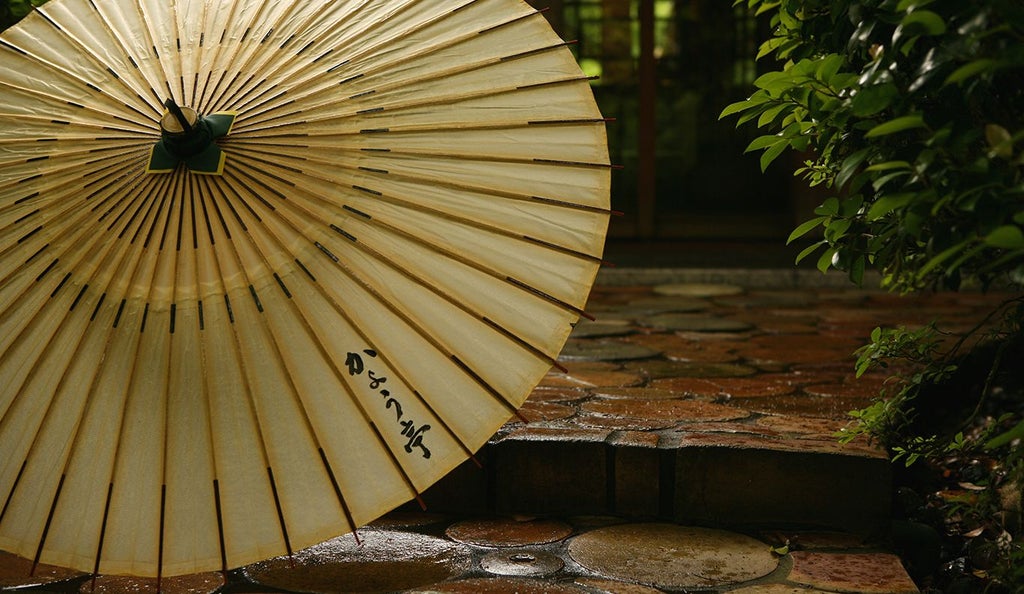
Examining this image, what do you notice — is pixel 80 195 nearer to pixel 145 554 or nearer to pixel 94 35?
pixel 94 35

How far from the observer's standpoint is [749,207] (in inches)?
355

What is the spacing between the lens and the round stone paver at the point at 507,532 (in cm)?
326

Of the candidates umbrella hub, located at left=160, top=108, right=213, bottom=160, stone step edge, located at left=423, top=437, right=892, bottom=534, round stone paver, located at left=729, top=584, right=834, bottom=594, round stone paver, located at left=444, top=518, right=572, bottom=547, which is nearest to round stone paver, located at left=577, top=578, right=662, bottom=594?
round stone paver, located at left=729, top=584, right=834, bottom=594

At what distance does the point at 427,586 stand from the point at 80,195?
4.40 ft

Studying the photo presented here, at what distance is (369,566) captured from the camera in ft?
10.0

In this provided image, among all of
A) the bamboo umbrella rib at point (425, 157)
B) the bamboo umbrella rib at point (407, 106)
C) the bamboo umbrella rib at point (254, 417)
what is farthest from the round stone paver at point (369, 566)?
the bamboo umbrella rib at point (407, 106)

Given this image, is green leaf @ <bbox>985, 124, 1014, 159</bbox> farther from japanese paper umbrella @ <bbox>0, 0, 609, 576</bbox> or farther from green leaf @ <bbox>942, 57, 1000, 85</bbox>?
japanese paper umbrella @ <bbox>0, 0, 609, 576</bbox>

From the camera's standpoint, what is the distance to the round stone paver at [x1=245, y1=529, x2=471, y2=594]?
2.93m

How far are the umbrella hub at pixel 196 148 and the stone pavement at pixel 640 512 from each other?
119 centimetres

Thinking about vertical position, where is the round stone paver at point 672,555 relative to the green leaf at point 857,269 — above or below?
below

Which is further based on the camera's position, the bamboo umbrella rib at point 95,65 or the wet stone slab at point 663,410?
the wet stone slab at point 663,410

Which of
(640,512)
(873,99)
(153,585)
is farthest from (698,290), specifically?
(873,99)

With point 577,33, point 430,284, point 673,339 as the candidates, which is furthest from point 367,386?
point 577,33

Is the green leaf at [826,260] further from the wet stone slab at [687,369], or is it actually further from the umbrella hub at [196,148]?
the wet stone slab at [687,369]
